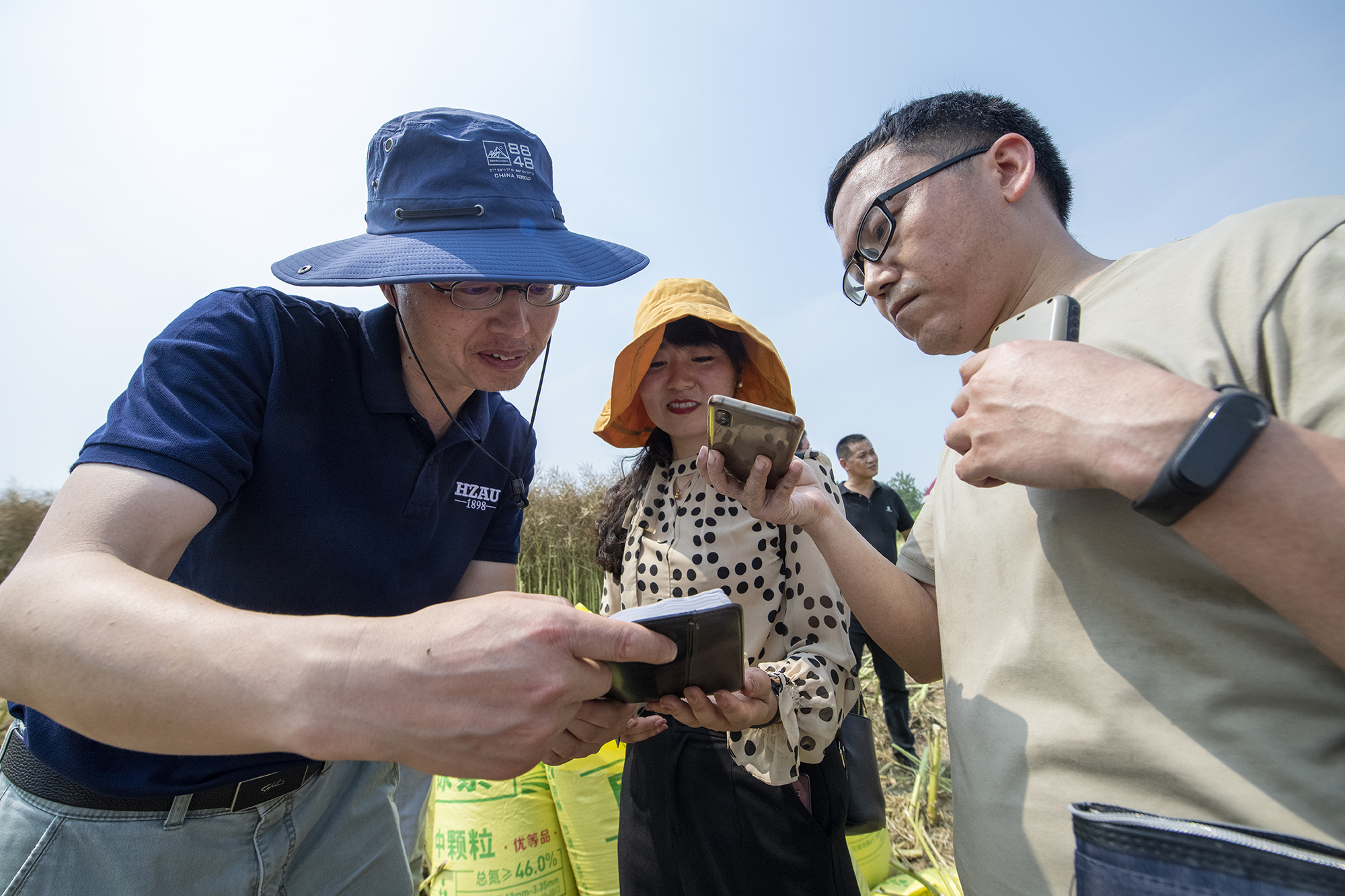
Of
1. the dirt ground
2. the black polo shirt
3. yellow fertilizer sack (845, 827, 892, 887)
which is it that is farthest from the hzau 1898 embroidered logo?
the black polo shirt

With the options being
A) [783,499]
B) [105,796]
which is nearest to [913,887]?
[783,499]

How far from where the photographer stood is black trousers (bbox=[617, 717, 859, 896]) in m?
1.86

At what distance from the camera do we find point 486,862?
2930 mm

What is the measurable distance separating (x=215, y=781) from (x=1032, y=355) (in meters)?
1.98

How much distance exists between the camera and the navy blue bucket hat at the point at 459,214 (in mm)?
1486

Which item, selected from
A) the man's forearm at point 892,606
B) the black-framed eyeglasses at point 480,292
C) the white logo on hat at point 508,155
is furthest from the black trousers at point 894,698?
the white logo on hat at point 508,155

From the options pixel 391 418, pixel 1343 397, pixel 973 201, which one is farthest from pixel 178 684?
pixel 973 201

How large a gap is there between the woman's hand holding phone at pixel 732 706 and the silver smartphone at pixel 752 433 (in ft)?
1.95

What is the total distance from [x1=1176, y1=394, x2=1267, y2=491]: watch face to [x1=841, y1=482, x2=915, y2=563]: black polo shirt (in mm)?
5383

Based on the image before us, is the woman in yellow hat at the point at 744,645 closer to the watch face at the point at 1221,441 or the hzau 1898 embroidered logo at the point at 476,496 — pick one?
the hzau 1898 embroidered logo at the point at 476,496

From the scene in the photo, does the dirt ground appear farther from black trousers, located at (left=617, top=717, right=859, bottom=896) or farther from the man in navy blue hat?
the man in navy blue hat

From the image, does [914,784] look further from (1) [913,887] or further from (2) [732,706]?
(2) [732,706]

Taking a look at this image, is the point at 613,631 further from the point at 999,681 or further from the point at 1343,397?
the point at 1343,397

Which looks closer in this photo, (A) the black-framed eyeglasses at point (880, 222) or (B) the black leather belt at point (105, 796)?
(B) the black leather belt at point (105, 796)
